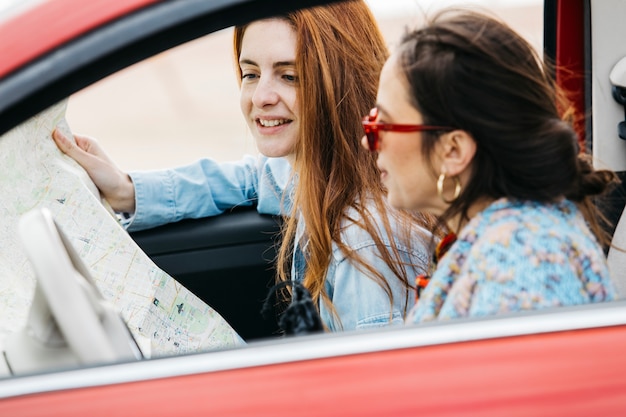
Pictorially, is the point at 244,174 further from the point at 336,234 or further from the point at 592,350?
the point at 592,350

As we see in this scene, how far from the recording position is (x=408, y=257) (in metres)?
2.20

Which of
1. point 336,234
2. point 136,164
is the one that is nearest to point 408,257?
point 336,234

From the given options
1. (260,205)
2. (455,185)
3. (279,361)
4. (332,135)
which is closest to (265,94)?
(332,135)

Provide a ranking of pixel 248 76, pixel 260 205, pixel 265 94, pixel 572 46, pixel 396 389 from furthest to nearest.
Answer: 1. pixel 260 205
2. pixel 572 46
3. pixel 248 76
4. pixel 265 94
5. pixel 396 389

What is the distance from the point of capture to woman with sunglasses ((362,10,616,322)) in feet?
4.83

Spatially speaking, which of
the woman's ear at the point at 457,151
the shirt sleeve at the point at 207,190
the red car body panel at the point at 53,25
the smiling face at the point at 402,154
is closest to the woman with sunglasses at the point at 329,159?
the shirt sleeve at the point at 207,190

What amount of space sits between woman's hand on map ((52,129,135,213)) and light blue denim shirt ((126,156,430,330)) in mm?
36

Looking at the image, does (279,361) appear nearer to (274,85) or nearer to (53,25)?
(53,25)

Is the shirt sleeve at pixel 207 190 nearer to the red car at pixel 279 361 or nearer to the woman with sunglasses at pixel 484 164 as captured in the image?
the woman with sunglasses at pixel 484 164

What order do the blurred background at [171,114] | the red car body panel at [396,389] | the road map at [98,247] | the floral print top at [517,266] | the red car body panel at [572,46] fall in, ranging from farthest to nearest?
the blurred background at [171,114], the red car body panel at [572,46], the road map at [98,247], the floral print top at [517,266], the red car body panel at [396,389]

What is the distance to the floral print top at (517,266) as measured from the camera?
142 centimetres

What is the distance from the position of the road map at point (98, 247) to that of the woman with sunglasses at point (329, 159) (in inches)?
5.3

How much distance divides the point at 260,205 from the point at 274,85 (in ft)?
1.61

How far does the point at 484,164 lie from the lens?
1.62 metres
